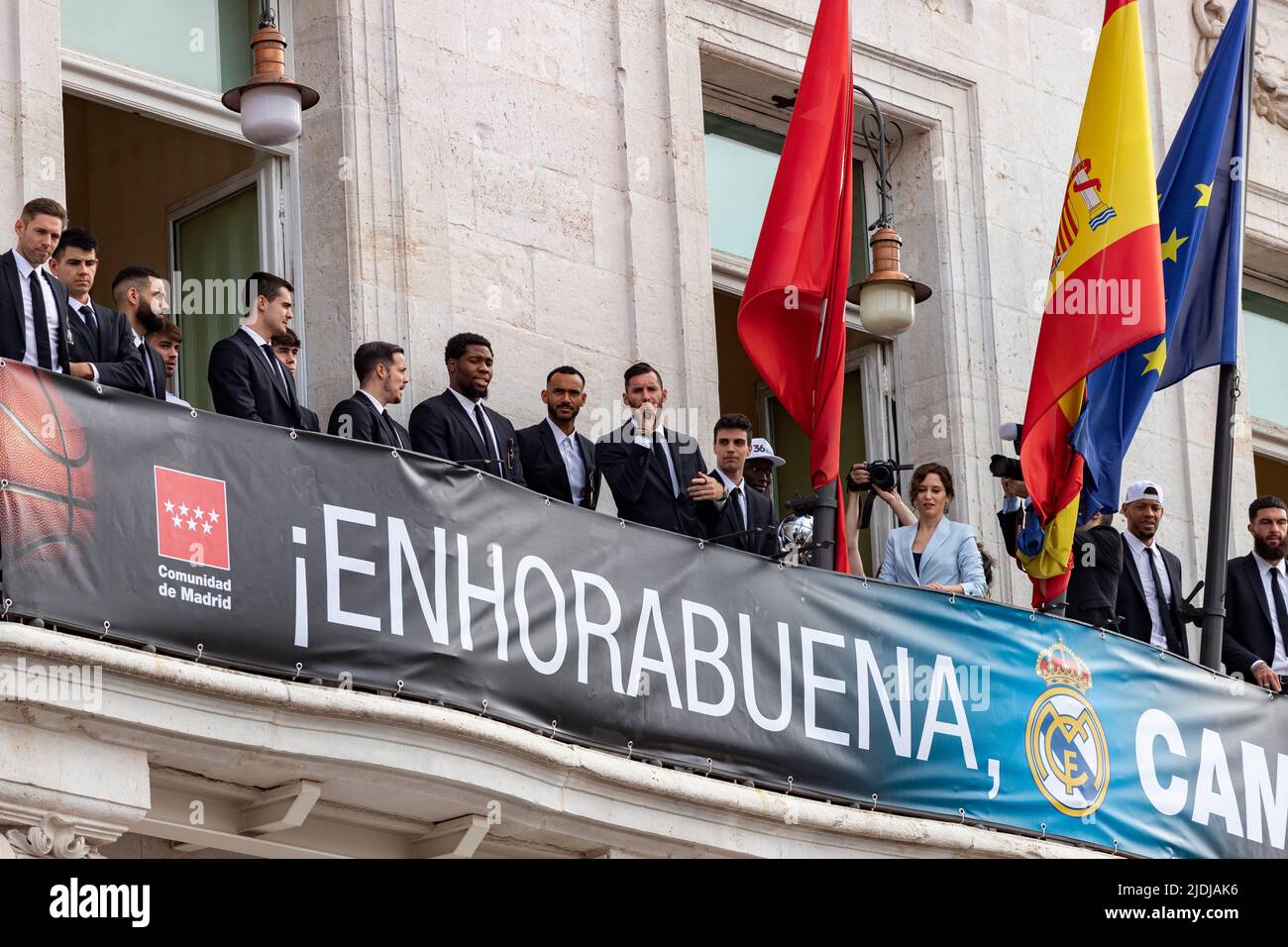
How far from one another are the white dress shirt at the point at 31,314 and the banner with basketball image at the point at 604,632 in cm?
65

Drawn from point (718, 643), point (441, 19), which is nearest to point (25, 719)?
point (718, 643)

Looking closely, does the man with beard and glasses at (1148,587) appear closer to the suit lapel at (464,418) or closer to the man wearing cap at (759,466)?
the man wearing cap at (759,466)

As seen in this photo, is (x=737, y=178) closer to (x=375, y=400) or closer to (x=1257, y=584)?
(x=1257, y=584)

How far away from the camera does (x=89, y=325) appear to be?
11.1 meters

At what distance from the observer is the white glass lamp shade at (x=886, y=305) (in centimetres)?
1448

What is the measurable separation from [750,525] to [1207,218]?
13.8 ft

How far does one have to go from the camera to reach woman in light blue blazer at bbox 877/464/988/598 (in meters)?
13.9

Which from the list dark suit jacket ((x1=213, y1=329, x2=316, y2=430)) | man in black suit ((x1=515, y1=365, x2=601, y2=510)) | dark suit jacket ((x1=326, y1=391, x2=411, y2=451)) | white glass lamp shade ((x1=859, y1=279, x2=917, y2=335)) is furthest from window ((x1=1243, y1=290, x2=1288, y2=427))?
dark suit jacket ((x1=213, y1=329, x2=316, y2=430))

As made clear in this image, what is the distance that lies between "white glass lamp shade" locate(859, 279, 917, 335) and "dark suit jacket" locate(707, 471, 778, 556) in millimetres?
1493

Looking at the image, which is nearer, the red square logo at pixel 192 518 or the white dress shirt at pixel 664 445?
the red square logo at pixel 192 518

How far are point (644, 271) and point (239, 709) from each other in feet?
18.0

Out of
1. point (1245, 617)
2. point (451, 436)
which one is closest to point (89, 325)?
point (451, 436)

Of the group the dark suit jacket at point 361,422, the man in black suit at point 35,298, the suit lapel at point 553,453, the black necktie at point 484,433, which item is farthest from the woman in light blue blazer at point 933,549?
the man in black suit at point 35,298
